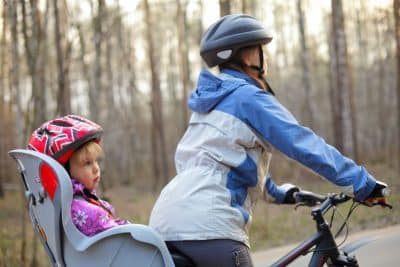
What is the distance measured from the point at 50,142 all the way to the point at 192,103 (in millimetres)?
670

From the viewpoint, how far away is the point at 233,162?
8.84 feet

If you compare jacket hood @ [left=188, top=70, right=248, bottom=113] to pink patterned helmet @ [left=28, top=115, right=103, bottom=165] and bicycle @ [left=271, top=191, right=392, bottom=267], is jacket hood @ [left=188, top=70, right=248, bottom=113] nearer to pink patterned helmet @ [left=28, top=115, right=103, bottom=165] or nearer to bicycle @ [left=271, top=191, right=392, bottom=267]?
pink patterned helmet @ [left=28, top=115, right=103, bottom=165]

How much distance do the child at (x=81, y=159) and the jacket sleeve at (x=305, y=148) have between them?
720 mm

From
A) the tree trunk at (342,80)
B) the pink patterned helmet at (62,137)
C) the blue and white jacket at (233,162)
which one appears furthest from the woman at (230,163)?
the tree trunk at (342,80)

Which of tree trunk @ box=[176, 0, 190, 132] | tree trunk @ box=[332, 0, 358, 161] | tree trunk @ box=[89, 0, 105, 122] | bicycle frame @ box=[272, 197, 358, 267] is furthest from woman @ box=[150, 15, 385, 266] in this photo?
tree trunk @ box=[176, 0, 190, 132]

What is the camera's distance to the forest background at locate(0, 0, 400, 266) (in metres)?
9.08

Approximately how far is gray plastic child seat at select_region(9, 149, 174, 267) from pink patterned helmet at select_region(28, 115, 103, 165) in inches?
5.0

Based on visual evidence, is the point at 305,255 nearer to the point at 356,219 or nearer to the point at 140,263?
the point at 140,263

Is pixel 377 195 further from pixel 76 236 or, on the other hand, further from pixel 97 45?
pixel 97 45

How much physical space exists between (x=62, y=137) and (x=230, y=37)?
0.88 meters

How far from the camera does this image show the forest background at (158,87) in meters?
9.08

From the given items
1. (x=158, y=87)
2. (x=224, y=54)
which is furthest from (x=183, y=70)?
(x=224, y=54)

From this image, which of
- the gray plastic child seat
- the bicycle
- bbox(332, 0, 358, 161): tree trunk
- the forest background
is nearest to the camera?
the gray plastic child seat

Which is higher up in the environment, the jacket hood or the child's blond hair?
the jacket hood
